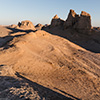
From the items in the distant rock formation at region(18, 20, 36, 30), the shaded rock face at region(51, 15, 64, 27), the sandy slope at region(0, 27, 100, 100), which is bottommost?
the sandy slope at region(0, 27, 100, 100)

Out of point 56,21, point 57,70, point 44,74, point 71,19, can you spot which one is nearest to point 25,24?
point 56,21

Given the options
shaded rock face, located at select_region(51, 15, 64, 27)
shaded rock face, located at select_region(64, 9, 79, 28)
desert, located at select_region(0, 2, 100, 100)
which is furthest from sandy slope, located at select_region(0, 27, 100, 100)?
shaded rock face, located at select_region(51, 15, 64, 27)

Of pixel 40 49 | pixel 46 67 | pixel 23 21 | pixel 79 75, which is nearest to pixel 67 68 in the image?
pixel 79 75

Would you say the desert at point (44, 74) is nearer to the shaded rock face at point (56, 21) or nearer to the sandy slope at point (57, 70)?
the sandy slope at point (57, 70)

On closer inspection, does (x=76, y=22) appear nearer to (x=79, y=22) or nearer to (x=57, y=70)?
(x=79, y=22)

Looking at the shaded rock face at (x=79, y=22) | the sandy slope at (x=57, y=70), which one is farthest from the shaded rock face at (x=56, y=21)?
the sandy slope at (x=57, y=70)

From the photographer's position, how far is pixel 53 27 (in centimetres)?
2941

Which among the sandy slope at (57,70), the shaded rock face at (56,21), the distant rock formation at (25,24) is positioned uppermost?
the shaded rock face at (56,21)

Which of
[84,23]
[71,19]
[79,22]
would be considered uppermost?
[71,19]

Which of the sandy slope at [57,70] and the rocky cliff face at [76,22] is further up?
the rocky cliff face at [76,22]

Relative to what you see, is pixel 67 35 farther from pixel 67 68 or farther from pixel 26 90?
pixel 26 90

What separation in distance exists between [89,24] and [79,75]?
60.1ft

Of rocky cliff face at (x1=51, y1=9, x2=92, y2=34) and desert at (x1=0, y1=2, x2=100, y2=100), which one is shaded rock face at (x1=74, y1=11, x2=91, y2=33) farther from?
desert at (x1=0, y1=2, x2=100, y2=100)

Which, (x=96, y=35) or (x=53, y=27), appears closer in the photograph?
(x=96, y=35)
